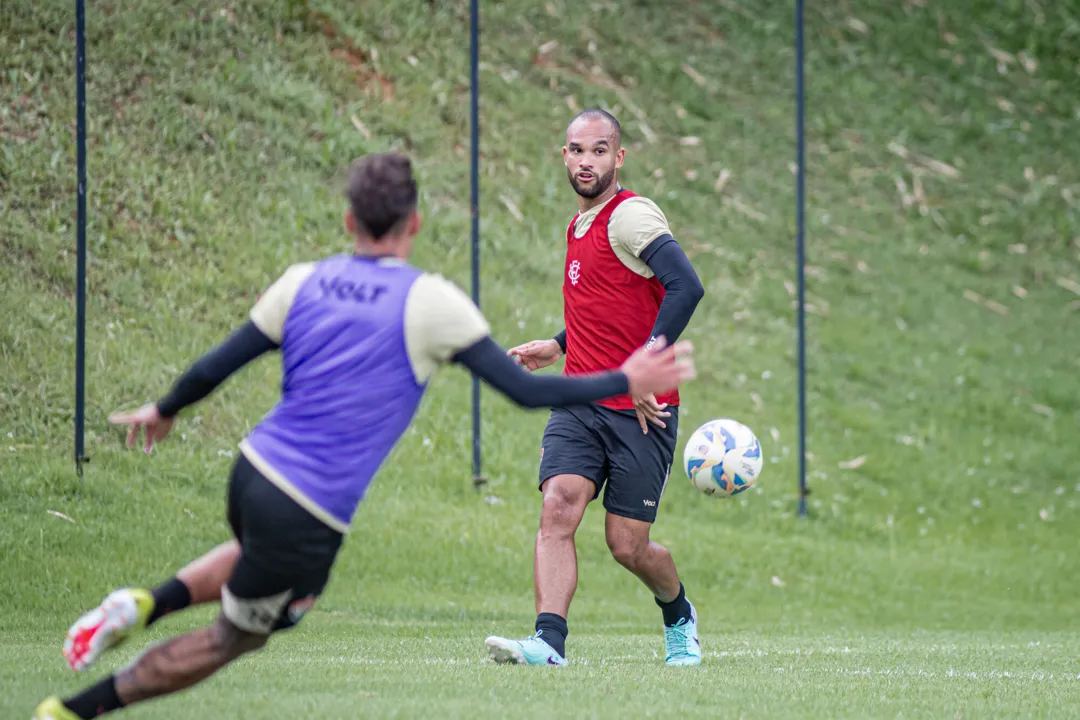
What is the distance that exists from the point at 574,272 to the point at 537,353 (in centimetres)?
44

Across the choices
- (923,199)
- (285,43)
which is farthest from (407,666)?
(923,199)

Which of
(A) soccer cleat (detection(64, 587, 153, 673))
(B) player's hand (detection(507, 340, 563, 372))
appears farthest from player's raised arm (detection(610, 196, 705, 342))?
(A) soccer cleat (detection(64, 587, 153, 673))

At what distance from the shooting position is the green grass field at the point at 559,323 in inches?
290

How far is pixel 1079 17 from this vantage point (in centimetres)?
2105

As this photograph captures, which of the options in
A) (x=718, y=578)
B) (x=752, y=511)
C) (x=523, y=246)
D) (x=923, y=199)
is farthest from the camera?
(x=923, y=199)

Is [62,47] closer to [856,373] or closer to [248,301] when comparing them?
[248,301]

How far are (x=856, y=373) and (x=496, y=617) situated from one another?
23.4 feet

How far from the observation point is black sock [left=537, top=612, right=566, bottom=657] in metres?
6.05

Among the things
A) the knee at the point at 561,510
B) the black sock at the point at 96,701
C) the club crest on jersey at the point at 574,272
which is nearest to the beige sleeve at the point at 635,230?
the club crest on jersey at the point at 574,272

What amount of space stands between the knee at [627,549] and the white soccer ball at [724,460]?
28.6 inches

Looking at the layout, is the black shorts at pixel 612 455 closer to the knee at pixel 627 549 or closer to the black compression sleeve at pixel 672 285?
the knee at pixel 627 549

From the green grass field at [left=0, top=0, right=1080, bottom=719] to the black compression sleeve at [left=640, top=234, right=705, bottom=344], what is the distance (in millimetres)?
1563

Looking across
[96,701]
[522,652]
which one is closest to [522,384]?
[96,701]

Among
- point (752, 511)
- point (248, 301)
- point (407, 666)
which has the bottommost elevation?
point (752, 511)
